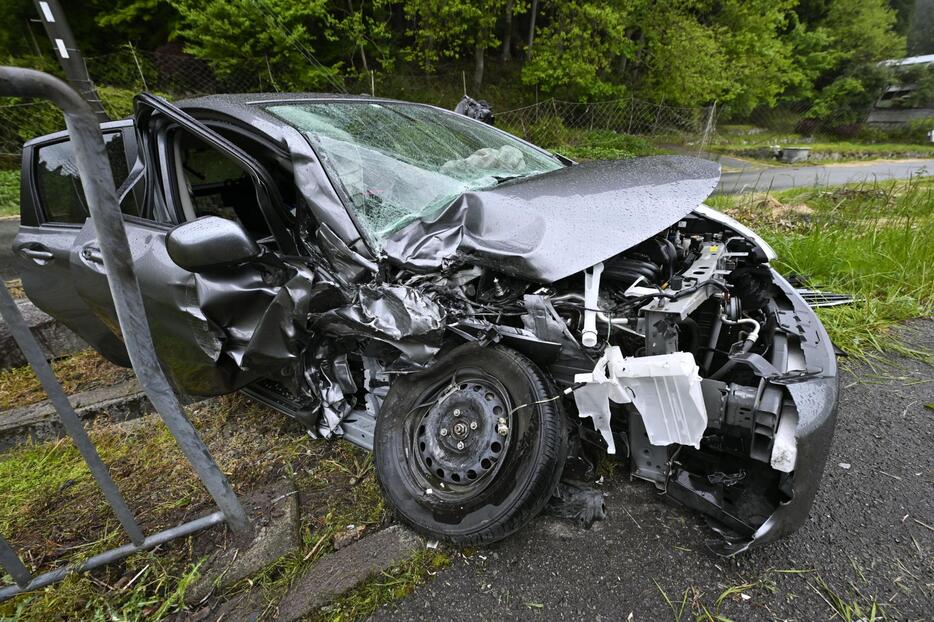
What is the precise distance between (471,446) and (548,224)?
0.91 metres

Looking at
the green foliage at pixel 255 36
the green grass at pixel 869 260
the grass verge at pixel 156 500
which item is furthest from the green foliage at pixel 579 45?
the grass verge at pixel 156 500

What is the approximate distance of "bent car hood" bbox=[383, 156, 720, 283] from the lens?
62.8 inches

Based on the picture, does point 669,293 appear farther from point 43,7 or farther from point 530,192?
point 43,7

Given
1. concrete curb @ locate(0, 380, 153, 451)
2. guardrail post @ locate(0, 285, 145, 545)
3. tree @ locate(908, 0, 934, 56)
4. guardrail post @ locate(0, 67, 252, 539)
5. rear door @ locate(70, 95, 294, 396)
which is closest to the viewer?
guardrail post @ locate(0, 67, 252, 539)

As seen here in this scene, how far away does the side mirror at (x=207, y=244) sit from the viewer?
1616 mm

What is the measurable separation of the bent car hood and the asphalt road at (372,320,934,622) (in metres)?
1.03

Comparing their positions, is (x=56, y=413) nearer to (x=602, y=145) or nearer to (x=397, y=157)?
(x=397, y=157)

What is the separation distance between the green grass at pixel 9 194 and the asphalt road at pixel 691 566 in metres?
9.09

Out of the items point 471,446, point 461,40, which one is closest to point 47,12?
point 471,446

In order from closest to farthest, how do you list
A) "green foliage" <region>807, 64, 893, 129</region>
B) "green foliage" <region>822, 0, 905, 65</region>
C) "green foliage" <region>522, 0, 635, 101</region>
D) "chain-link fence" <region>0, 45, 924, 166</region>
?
1. "chain-link fence" <region>0, 45, 924, 166</region>
2. "green foliage" <region>522, 0, 635, 101</region>
3. "green foliage" <region>807, 64, 893, 129</region>
4. "green foliage" <region>822, 0, 905, 65</region>

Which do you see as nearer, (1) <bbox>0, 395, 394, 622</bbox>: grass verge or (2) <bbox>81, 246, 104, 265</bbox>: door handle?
(1) <bbox>0, 395, 394, 622</bbox>: grass verge

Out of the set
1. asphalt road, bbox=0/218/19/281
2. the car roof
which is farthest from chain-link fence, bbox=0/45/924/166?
the car roof

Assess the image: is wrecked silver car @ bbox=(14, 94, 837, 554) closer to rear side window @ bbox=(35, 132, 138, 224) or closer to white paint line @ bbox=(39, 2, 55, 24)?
rear side window @ bbox=(35, 132, 138, 224)

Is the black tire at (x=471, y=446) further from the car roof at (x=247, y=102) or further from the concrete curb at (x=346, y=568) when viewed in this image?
the car roof at (x=247, y=102)
